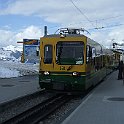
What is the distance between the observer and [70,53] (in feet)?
62.0

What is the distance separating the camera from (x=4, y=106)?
1467cm

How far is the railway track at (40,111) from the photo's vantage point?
12.7 m

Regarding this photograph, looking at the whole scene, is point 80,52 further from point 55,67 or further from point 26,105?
point 26,105

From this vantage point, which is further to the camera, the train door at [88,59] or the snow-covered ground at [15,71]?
the snow-covered ground at [15,71]

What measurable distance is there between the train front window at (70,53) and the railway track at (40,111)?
6.30 ft

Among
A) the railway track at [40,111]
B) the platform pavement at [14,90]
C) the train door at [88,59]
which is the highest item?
the train door at [88,59]

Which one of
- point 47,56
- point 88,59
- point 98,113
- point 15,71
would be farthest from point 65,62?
point 15,71

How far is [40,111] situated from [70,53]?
14.6ft

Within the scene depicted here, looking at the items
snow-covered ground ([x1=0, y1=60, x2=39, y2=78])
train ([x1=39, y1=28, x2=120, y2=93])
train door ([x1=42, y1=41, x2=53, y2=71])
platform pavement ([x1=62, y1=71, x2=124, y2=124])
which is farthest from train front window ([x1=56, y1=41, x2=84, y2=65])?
snow-covered ground ([x1=0, y1=60, x2=39, y2=78])

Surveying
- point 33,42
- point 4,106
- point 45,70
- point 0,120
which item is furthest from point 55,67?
point 33,42

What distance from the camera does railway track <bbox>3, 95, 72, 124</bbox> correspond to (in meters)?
12.7

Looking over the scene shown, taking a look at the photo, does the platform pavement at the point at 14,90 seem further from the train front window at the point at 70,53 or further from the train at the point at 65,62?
the train front window at the point at 70,53

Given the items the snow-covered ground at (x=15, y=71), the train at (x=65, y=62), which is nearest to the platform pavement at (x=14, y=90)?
the train at (x=65, y=62)

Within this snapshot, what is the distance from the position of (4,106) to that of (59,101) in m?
4.68
